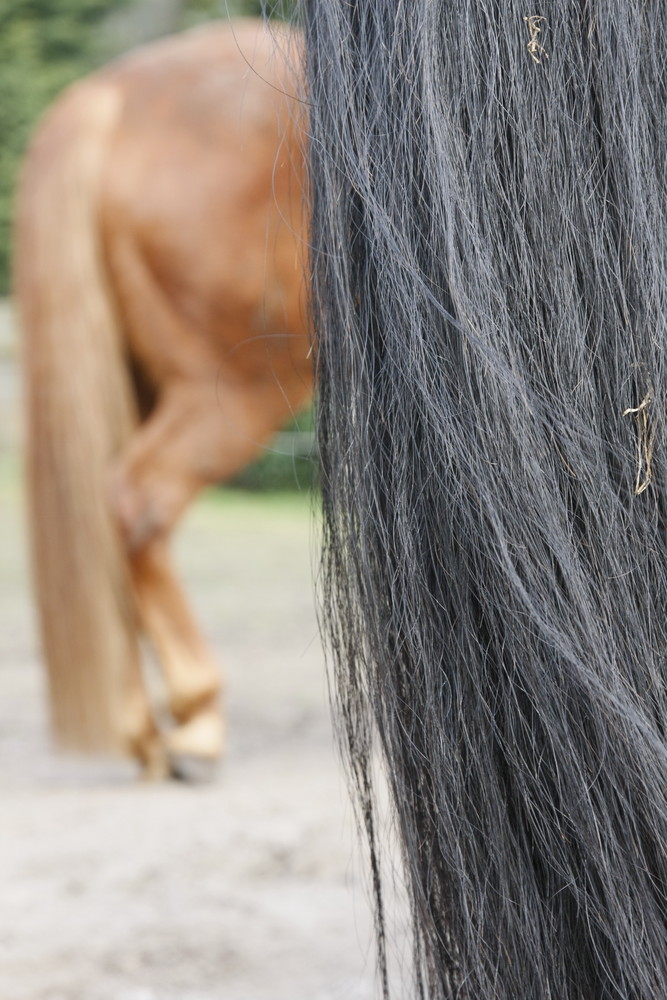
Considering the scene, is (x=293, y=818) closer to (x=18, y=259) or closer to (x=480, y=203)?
(x=18, y=259)

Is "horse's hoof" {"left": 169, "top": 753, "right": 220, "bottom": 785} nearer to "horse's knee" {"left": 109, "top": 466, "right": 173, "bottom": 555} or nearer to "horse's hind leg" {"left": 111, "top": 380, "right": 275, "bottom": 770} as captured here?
"horse's hind leg" {"left": 111, "top": 380, "right": 275, "bottom": 770}

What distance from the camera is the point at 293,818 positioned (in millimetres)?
1774

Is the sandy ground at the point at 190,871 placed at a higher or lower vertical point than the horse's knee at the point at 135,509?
lower

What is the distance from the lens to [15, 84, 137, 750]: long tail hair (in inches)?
80.5

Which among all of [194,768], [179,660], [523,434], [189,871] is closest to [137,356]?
[179,660]

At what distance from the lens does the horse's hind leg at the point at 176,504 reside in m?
2.09

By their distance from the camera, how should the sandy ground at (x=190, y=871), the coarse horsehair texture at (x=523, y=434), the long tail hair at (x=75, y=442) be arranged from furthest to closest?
the long tail hair at (x=75, y=442) → the sandy ground at (x=190, y=871) → the coarse horsehair texture at (x=523, y=434)

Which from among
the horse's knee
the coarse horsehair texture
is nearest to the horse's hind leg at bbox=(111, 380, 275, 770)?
the horse's knee

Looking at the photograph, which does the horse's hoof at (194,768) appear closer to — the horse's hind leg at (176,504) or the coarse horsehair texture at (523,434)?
the horse's hind leg at (176,504)

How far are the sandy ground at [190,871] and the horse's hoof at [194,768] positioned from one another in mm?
38

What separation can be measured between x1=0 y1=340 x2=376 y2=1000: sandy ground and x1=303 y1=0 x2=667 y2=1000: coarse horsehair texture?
0.18 metres

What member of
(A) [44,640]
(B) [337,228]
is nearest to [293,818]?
(A) [44,640]

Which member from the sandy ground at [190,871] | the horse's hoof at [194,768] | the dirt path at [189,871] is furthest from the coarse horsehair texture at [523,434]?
the horse's hoof at [194,768]

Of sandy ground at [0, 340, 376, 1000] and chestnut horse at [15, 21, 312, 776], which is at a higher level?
chestnut horse at [15, 21, 312, 776]
